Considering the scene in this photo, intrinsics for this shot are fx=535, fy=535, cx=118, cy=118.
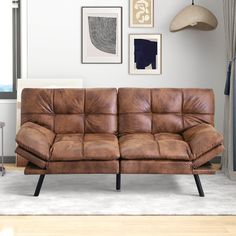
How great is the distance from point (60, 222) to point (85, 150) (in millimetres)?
813

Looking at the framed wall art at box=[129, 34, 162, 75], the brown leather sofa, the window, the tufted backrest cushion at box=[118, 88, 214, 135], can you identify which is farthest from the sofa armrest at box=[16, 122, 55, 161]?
the framed wall art at box=[129, 34, 162, 75]

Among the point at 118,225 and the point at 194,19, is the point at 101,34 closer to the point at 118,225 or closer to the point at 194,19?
the point at 194,19

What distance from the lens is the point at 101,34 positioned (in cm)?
557

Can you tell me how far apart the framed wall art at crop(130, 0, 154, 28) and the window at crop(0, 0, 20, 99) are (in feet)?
3.97

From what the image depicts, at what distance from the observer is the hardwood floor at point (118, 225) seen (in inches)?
127

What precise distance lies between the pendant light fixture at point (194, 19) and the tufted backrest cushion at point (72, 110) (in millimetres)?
1062

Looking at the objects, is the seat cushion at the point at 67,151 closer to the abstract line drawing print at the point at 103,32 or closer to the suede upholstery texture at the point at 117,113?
the suede upholstery texture at the point at 117,113

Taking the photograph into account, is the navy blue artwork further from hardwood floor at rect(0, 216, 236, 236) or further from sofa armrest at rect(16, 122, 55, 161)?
hardwood floor at rect(0, 216, 236, 236)

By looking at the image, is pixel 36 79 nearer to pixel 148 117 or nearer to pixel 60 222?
pixel 148 117

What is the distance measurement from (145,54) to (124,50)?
0.22m

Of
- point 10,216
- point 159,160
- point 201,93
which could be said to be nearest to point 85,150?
point 159,160

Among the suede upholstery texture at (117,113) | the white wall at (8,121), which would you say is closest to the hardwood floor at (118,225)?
the suede upholstery texture at (117,113)

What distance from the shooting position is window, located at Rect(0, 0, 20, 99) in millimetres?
5664

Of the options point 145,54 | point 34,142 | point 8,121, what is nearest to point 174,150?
point 34,142
